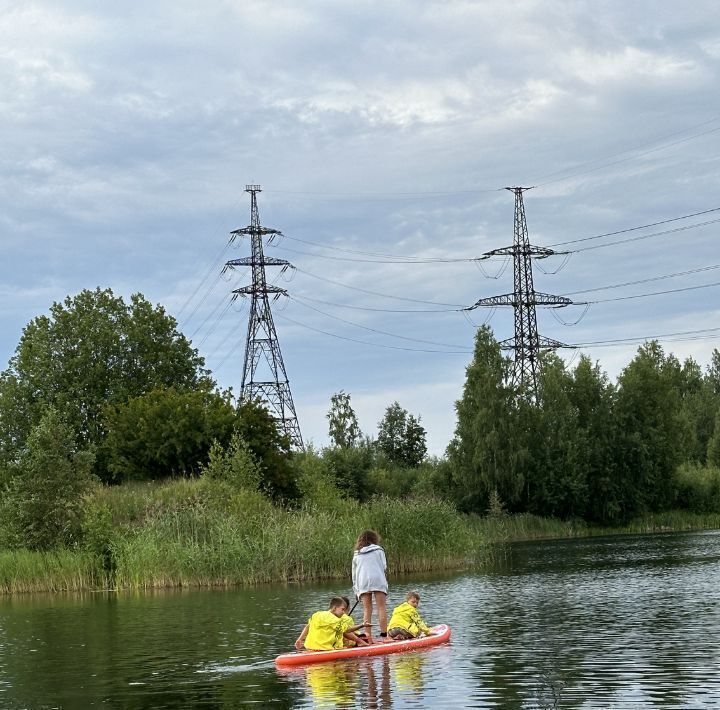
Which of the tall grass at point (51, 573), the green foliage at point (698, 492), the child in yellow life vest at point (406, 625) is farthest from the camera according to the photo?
the green foliage at point (698, 492)

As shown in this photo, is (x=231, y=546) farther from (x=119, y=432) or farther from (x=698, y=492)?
(x=698, y=492)

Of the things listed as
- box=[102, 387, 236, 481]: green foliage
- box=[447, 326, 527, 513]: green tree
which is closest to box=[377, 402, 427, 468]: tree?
box=[447, 326, 527, 513]: green tree

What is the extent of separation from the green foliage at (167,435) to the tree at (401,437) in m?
46.3

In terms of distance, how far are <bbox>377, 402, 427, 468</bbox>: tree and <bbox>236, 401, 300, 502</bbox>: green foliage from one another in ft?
153

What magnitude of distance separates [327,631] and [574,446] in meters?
73.0

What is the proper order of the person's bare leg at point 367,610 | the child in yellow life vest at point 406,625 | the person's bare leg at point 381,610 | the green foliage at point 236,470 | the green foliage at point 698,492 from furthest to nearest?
the green foliage at point 698,492
the green foliage at point 236,470
the person's bare leg at point 381,610
the child in yellow life vest at point 406,625
the person's bare leg at point 367,610

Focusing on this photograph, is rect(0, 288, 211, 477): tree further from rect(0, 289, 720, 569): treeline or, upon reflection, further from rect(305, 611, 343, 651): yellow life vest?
rect(305, 611, 343, 651): yellow life vest

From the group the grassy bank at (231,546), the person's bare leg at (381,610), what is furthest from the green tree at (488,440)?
the person's bare leg at (381,610)

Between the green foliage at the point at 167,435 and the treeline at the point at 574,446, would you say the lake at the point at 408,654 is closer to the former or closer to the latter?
the green foliage at the point at 167,435

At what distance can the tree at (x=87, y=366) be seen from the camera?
85.2 metres

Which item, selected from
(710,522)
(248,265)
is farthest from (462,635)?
(710,522)

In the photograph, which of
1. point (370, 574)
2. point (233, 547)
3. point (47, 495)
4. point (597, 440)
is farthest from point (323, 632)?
point (597, 440)

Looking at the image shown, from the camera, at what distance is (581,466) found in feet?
310

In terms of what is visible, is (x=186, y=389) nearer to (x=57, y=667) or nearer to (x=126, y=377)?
(x=126, y=377)
